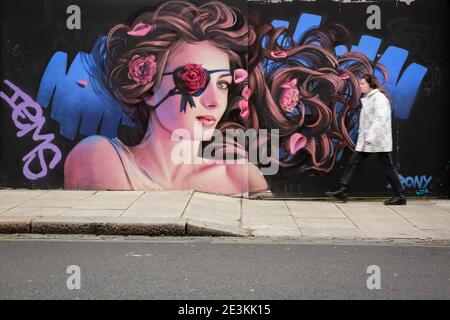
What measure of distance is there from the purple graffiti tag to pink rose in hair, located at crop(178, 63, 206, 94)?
2.28 metres

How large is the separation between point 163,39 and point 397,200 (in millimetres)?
4357

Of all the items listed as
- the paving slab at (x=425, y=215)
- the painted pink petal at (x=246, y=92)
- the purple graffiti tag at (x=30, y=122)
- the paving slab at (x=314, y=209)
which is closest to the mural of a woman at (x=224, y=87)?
the painted pink petal at (x=246, y=92)

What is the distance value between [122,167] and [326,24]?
391 cm

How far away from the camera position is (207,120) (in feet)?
30.2

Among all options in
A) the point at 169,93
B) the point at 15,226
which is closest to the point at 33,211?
the point at 15,226

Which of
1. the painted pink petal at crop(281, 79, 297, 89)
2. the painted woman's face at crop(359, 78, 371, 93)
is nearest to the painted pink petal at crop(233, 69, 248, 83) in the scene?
the painted pink petal at crop(281, 79, 297, 89)

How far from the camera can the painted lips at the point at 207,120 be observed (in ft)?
30.2

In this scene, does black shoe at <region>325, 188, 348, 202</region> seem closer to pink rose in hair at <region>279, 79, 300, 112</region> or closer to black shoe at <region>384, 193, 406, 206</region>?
black shoe at <region>384, 193, 406, 206</region>

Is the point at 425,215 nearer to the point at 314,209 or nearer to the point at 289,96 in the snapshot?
the point at 314,209

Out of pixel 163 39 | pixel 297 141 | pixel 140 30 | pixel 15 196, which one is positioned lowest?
pixel 15 196

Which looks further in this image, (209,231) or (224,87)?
(224,87)

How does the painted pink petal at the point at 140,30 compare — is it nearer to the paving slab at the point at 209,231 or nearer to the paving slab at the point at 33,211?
the paving slab at the point at 33,211

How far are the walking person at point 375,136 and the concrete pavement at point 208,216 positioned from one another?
1.31 feet
